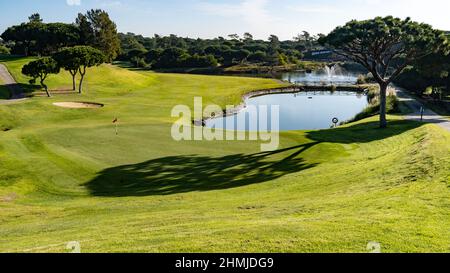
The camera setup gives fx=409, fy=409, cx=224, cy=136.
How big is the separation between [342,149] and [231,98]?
52.7 meters

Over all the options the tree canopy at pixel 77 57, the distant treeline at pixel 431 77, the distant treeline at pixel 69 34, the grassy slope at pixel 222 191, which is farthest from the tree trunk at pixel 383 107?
the distant treeline at pixel 69 34

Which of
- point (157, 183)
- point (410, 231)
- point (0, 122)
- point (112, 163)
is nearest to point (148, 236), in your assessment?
point (410, 231)

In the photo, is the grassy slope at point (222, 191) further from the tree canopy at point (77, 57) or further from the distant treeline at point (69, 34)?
the distant treeline at point (69, 34)

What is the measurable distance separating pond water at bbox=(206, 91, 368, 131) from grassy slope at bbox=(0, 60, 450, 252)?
17469mm

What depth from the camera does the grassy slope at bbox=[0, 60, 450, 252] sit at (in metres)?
13.1

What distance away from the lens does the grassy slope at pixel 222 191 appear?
517 inches

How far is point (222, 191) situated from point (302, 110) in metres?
58.3

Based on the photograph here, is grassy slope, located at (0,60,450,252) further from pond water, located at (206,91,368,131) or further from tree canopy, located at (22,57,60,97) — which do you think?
tree canopy, located at (22,57,60,97)

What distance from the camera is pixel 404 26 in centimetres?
4062

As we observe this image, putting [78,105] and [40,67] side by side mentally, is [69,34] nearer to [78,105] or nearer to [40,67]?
[40,67]

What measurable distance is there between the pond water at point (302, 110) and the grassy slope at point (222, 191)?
17.5m

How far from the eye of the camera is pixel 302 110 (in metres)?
80.1
